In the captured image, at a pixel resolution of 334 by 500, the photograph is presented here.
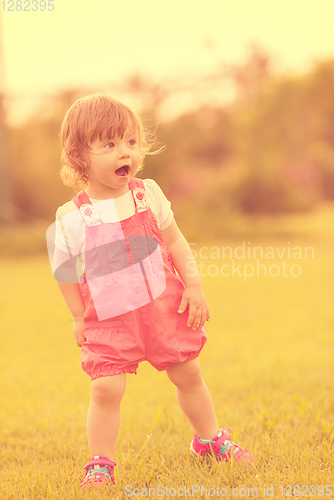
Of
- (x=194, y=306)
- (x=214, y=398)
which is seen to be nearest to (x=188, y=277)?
(x=194, y=306)

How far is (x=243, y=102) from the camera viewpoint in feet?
47.5

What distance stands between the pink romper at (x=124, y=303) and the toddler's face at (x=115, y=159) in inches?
4.0

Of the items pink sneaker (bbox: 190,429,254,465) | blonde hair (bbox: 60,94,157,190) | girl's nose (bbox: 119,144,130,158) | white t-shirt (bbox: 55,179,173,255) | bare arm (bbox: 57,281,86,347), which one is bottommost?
pink sneaker (bbox: 190,429,254,465)

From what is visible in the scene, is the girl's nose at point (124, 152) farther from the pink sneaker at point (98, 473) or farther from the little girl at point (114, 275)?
the pink sneaker at point (98, 473)

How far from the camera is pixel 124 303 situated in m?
1.69

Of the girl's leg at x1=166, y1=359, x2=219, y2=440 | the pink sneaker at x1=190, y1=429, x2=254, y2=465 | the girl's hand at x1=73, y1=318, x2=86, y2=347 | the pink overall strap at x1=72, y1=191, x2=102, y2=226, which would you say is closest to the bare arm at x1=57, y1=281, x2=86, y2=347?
the girl's hand at x1=73, y1=318, x2=86, y2=347

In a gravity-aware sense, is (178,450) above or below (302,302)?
above

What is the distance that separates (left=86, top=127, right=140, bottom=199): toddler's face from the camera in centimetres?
164

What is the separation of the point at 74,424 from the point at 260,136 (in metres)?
12.3

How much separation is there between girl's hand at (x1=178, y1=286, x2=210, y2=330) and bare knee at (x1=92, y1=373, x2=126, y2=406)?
29 centimetres

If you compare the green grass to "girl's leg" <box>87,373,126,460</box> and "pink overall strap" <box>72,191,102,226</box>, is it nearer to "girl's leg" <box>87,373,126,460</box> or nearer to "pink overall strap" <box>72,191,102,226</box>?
"girl's leg" <box>87,373,126,460</box>

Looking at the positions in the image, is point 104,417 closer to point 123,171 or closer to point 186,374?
point 186,374

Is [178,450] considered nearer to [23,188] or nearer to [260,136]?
[260,136]

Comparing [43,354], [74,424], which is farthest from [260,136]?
[74,424]
